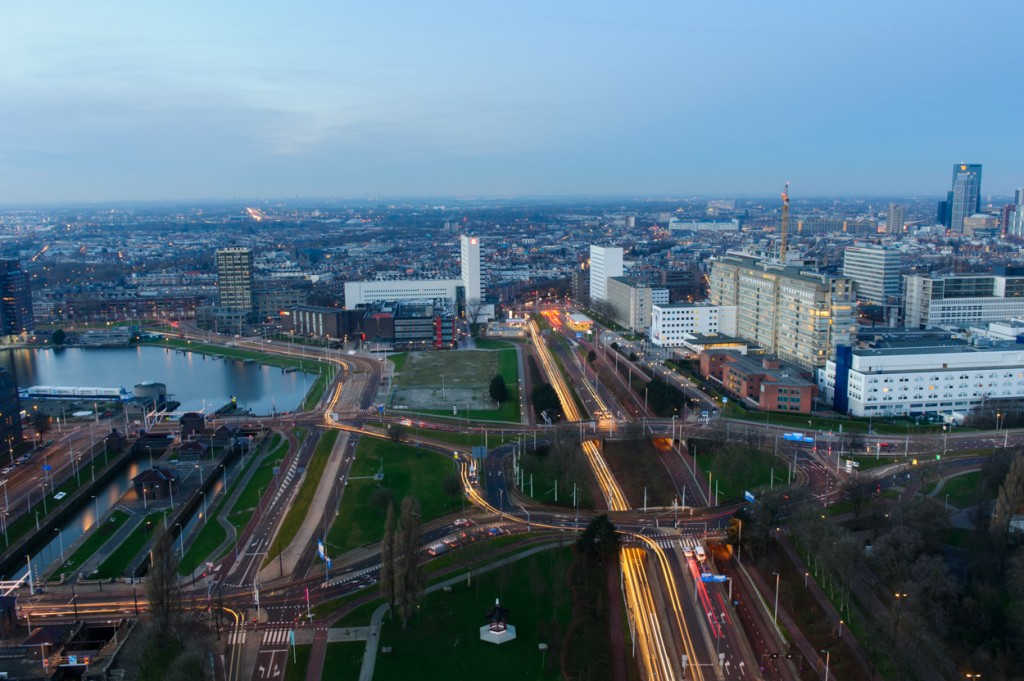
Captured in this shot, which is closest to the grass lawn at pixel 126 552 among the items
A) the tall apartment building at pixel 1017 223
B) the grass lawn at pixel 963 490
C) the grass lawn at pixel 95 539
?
the grass lawn at pixel 95 539

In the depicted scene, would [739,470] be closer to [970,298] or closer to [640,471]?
[640,471]

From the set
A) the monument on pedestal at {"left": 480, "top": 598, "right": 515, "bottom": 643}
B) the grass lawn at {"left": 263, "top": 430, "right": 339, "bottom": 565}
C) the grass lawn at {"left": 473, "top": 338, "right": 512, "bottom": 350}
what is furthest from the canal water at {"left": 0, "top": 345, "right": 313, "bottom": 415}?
the monument on pedestal at {"left": 480, "top": 598, "right": 515, "bottom": 643}

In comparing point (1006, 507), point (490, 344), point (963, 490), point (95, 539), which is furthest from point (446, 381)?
point (1006, 507)

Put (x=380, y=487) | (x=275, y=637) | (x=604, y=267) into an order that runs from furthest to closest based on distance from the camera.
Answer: (x=604, y=267)
(x=380, y=487)
(x=275, y=637)

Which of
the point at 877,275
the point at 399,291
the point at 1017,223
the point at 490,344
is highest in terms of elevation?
the point at 1017,223

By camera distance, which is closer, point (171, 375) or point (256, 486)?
point (256, 486)

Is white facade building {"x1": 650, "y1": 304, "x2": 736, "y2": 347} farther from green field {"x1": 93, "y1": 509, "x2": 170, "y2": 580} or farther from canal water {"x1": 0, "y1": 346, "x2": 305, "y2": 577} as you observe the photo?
green field {"x1": 93, "y1": 509, "x2": 170, "y2": 580}

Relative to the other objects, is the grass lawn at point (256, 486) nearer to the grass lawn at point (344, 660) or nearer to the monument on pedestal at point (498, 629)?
the grass lawn at point (344, 660)
